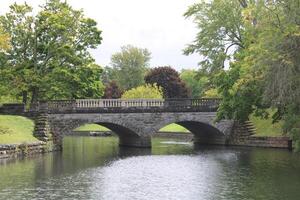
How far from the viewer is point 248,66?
38375 millimetres

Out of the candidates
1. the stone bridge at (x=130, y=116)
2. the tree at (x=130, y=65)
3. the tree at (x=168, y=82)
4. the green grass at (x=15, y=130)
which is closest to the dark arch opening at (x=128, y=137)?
the stone bridge at (x=130, y=116)

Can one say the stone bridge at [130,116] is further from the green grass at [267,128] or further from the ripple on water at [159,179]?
the ripple on water at [159,179]

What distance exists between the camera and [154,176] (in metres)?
34.3

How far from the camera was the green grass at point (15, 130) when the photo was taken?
147 ft

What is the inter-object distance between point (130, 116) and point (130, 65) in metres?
73.3

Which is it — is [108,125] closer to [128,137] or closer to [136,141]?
[128,137]

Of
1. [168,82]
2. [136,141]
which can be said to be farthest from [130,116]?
[168,82]

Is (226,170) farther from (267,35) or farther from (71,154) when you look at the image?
(71,154)

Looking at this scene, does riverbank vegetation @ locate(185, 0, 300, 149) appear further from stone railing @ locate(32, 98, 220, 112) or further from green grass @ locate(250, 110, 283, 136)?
green grass @ locate(250, 110, 283, 136)

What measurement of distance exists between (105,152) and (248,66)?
1932 centimetres

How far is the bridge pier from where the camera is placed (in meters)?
55.4

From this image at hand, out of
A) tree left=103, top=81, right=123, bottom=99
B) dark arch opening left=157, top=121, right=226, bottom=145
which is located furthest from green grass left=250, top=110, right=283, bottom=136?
tree left=103, top=81, right=123, bottom=99

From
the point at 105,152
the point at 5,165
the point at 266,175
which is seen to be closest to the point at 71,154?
the point at 105,152

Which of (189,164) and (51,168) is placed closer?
(51,168)
